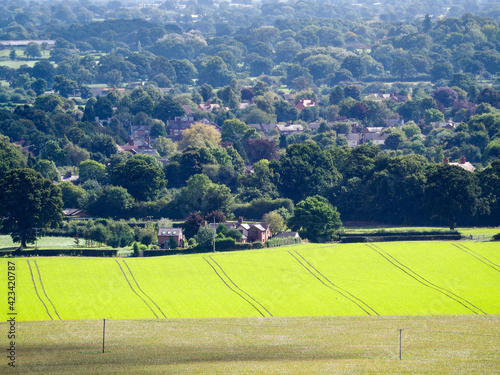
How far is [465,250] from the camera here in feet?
372

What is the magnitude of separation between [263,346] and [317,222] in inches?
1708

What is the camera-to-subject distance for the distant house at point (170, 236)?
12519 cm

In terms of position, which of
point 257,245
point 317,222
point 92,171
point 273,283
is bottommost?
point 92,171

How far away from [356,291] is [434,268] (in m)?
11.5

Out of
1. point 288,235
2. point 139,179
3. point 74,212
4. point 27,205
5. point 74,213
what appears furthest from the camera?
point 139,179

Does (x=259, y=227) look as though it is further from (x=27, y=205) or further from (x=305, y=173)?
(x=305, y=173)

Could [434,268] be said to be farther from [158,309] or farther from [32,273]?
[32,273]

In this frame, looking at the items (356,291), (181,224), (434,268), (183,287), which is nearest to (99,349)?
(183,287)

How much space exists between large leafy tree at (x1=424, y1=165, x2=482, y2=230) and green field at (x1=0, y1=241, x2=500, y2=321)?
12.9 m

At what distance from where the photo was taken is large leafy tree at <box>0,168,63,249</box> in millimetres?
121188

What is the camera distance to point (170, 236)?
4978 inches

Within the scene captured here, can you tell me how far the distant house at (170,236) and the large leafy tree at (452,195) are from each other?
30.7 metres

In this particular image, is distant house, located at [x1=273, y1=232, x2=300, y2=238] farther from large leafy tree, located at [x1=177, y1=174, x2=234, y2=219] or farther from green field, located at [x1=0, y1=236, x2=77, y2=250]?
green field, located at [x1=0, y1=236, x2=77, y2=250]

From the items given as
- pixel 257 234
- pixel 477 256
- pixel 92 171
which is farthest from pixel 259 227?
pixel 92 171
